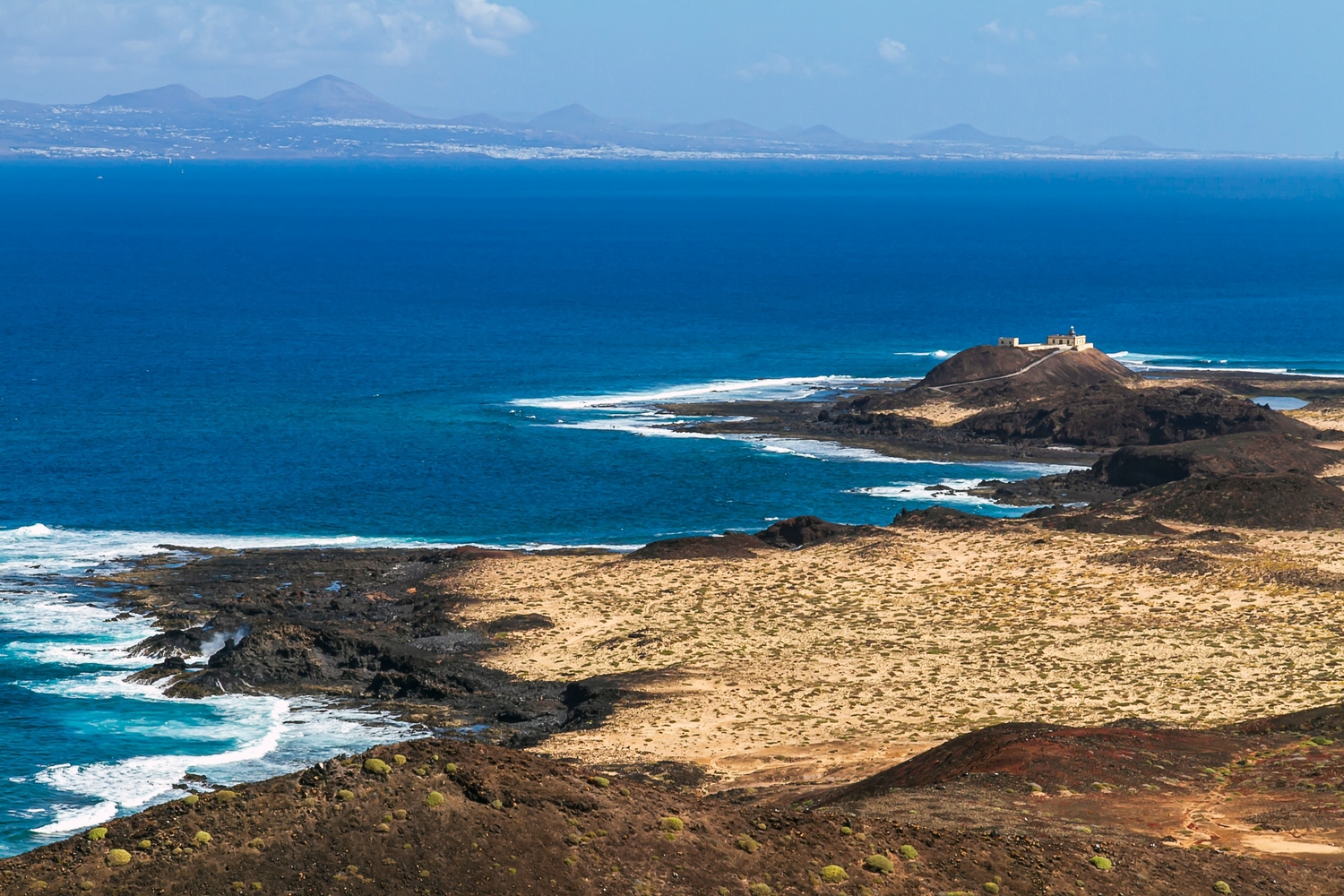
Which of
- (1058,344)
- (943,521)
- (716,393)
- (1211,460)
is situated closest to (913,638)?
(943,521)

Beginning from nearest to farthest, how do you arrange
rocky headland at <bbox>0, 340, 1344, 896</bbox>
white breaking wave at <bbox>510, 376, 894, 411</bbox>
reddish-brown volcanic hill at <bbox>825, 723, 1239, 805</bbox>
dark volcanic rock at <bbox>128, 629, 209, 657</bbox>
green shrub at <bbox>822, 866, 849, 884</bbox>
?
rocky headland at <bbox>0, 340, 1344, 896</bbox> < green shrub at <bbox>822, 866, 849, 884</bbox> < reddish-brown volcanic hill at <bbox>825, 723, 1239, 805</bbox> < dark volcanic rock at <bbox>128, 629, 209, 657</bbox> < white breaking wave at <bbox>510, 376, 894, 411</bbox>

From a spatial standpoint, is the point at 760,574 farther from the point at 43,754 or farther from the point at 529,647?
the point at 43,754

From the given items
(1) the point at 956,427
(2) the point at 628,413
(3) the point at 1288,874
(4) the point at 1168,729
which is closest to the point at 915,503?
(1) the point at 956,427

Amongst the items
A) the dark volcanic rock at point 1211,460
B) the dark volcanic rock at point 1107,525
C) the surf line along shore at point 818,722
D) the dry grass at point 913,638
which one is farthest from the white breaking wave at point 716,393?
the dry grass at point 913,638

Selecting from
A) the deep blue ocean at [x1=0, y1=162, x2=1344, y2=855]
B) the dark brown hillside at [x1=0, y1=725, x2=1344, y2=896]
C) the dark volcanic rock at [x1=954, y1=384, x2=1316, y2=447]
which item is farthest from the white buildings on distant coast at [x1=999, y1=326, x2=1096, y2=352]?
the dark brown hillside at [x1=0, y1=725, x2=1344, y2=896]

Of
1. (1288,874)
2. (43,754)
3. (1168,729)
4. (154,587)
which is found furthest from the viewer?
(154,587)

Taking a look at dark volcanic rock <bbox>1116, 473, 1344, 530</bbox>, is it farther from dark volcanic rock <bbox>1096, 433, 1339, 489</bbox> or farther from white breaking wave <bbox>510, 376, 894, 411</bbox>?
white breaking wave <bbox>510, 376, 894, 411</bbox>

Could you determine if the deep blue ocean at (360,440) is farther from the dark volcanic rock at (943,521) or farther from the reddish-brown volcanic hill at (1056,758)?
the reddish-brown volcanic hill at (1056,758)
